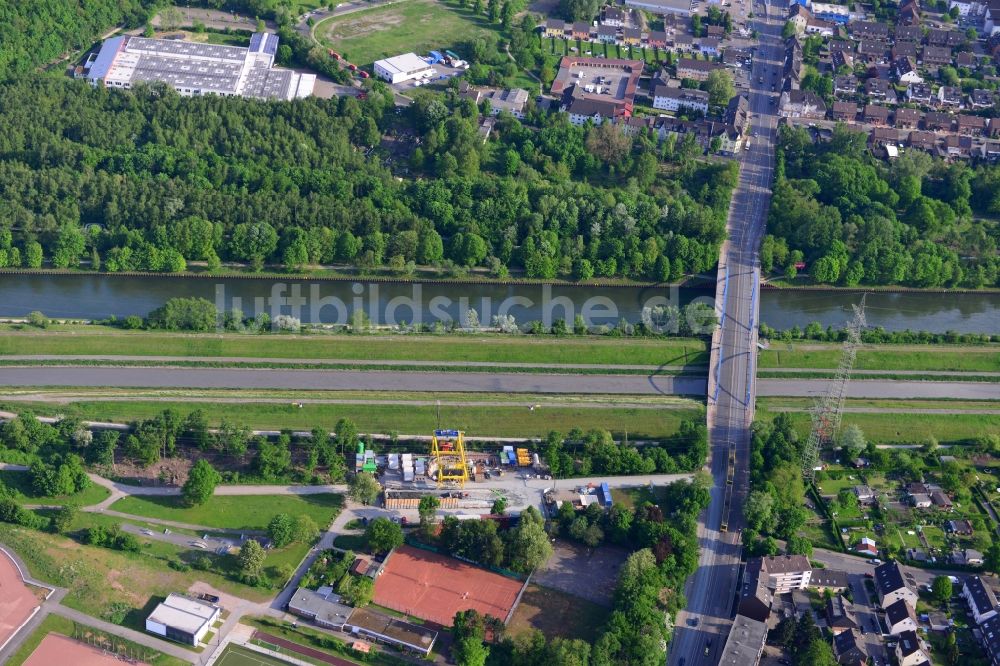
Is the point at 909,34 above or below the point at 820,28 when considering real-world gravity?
above

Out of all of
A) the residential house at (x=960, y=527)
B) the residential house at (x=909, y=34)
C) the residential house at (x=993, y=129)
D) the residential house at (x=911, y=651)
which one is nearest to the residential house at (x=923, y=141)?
the residential house at (x=993, y=129)

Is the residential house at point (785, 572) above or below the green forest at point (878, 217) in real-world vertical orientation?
below

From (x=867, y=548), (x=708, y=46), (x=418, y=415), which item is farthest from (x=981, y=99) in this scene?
(x=418, y=415)

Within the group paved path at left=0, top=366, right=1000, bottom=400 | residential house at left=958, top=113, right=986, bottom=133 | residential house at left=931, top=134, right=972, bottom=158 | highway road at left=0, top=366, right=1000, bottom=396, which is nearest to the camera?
highway road at left=0, top=366, right=1000, bottom=396

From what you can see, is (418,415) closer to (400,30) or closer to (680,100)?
(680,100)

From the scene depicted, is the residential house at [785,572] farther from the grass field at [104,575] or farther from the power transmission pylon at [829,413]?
the grass field at [104,575]

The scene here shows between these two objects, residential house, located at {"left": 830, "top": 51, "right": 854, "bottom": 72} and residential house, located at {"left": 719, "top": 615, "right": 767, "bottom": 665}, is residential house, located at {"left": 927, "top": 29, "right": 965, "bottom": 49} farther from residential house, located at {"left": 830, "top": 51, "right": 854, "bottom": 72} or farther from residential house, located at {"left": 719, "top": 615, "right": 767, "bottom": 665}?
residential house, located at {"left": 719, "top": 615, "right": 767, "bottom": 665}

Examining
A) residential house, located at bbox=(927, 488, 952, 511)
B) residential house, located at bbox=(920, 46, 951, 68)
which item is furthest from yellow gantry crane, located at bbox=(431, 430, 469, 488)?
residential house, located at bbox=(920, 46, 951, 68)
